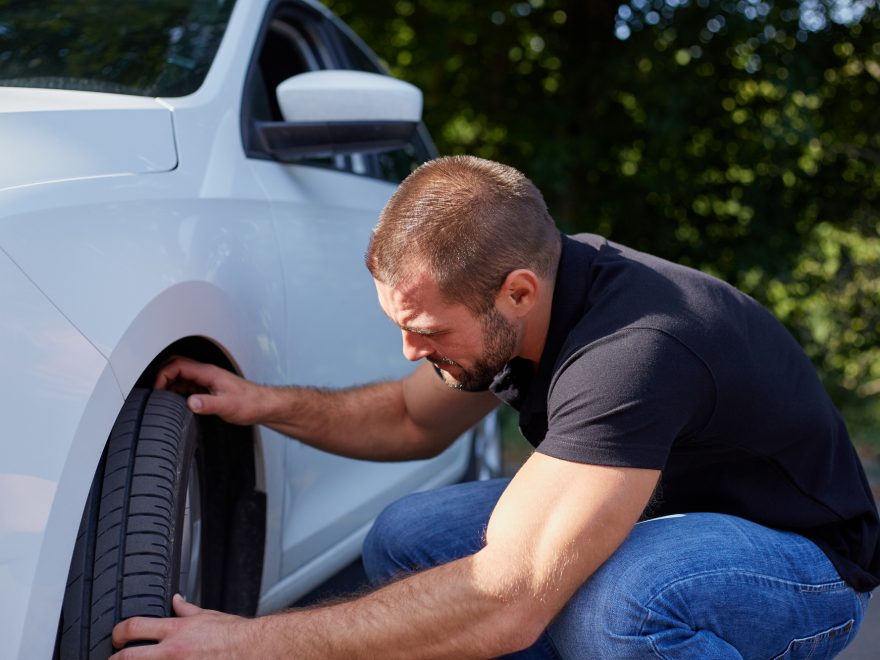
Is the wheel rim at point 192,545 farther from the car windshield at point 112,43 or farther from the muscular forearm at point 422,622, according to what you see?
the car windshield at point 112,43

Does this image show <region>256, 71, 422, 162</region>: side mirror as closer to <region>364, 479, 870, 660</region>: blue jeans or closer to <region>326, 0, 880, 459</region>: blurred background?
<region>364, 479, 870, 660</region>: blue jeans

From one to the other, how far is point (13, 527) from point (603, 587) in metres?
0.96

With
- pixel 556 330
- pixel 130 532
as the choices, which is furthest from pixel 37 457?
A: pixel 556 330

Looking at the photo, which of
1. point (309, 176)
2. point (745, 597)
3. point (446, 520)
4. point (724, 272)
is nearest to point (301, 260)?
point (309, 176)

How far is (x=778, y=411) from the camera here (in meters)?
1.84

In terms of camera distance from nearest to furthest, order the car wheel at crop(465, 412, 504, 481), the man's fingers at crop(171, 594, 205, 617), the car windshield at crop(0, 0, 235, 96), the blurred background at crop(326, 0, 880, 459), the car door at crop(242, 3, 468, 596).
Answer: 1. the man's fingers at crop(171, 594, 205, 617)
2. the car windshield at crop(0, 0, 235, 96)
3. the car door at crop(242, 3, 468, 596)
4. the car wheel at crop(465, 412, 504, 481)
5. the blurred background at crop(326, 0, 880, 459)

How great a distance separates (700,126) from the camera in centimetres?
541

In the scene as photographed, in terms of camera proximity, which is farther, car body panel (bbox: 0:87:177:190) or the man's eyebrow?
the man's eyebrow

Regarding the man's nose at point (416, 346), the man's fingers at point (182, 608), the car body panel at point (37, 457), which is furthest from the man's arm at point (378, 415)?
the car body panel at point (37, 457)

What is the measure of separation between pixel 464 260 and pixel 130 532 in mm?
652

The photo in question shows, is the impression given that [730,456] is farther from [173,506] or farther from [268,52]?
[268,52]

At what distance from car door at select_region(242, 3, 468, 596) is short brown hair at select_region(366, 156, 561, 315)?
1.15 feet

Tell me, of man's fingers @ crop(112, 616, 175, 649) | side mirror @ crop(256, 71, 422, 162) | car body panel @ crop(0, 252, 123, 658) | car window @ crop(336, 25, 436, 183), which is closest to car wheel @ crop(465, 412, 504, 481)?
car window @ crop(336, 25, 436, 183)

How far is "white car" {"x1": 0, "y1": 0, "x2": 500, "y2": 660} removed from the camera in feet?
3.96
